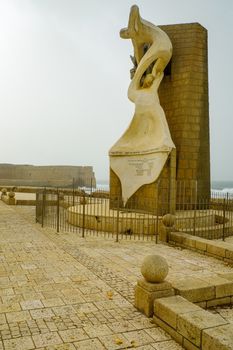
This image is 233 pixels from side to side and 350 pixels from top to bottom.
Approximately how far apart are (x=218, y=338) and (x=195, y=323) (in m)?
0.41

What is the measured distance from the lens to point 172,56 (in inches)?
577

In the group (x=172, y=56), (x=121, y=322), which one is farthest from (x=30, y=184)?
(x=121, y=322)

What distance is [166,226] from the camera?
1028 centimetres

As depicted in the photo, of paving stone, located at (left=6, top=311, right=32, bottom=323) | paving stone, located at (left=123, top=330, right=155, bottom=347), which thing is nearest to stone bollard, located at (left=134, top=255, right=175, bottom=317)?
paving stone, located at (left=123, top=330, right=155, bottom=347)

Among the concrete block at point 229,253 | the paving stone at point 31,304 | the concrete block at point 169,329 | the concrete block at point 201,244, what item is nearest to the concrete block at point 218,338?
the concrete block at point 169,329

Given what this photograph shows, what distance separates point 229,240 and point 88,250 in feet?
17.9

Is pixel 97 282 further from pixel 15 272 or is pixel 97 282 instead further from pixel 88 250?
pixel 88 250

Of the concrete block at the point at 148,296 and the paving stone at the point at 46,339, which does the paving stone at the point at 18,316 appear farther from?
the concrete block at the point at 148,296

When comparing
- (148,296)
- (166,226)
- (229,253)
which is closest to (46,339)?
(148,296)

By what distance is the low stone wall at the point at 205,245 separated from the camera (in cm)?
805

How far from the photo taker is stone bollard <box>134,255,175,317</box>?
15.8 ft

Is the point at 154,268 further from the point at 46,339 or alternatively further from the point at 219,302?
the point at 46,339

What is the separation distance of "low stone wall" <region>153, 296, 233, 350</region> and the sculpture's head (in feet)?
40.8

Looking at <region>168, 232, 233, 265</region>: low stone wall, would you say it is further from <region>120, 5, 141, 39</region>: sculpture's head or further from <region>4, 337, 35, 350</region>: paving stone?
<region>120, 5, 141, 39</region>: sculpture's head
